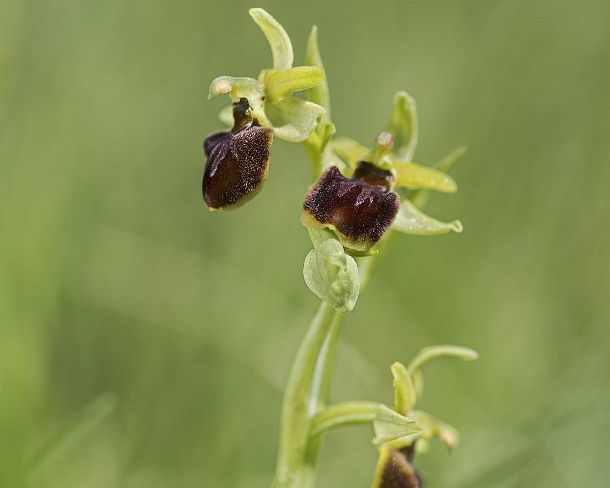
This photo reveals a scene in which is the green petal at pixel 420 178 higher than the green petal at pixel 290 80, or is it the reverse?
the green petal at pixel 290 80

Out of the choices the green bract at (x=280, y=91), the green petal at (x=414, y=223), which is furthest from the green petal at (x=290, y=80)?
the green petal at (x=414, y=223)

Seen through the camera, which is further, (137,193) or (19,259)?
(137,193)

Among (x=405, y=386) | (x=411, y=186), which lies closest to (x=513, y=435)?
(x=405, y=386)

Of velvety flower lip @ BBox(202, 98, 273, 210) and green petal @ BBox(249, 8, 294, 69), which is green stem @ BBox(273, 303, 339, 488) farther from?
green petal @ BBox(249, 8, 294, 69)

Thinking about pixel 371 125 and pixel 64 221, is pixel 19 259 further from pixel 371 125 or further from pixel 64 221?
pixel 371 125

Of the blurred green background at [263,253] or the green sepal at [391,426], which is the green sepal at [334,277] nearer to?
the green sepal at [391,426]

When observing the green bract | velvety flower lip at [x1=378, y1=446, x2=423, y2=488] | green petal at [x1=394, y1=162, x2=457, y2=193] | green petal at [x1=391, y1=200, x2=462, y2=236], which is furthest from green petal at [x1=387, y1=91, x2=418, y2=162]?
velvety flower lip at [x1=378, y1=446, x2=423, y2=488]

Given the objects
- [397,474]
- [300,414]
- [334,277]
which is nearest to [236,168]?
[334,277]
